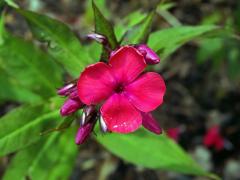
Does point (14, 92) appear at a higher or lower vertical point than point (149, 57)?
lower

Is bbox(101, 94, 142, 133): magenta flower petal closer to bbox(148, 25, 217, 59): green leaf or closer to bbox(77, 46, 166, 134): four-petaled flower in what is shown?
bbox(77, 46, 166, 134): four-petaled flower

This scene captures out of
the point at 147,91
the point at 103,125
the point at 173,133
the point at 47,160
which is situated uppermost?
the point at 147,91

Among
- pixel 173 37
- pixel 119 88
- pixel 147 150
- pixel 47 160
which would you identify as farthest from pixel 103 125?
pixel 147 150

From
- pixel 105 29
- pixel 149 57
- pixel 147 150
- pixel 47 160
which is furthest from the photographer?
pixel 147 150

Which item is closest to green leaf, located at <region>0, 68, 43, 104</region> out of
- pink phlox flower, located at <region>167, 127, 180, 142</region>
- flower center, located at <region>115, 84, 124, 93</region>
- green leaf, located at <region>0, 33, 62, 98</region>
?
green leaf, located at <region>0, 33, 62, 98</region>

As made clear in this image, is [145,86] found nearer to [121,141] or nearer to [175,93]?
[121,141]

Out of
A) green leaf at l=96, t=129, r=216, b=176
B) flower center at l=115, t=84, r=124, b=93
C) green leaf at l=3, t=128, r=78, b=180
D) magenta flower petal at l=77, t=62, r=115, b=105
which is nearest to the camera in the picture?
magenta flower petal at l=77, t=62, r=115, b=105

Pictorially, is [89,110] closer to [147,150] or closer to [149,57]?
[149,57]

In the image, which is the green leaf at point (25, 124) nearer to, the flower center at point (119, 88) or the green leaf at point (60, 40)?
the green leaf at point (60, 40)
